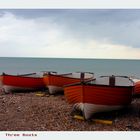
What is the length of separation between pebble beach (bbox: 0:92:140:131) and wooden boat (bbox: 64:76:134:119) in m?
0.20

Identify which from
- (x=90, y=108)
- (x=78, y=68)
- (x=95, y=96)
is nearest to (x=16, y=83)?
(x=90, y=108)

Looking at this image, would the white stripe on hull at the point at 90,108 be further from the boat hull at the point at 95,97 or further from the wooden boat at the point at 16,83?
the wooden boat at the point at 16,83

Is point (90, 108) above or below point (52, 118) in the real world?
above

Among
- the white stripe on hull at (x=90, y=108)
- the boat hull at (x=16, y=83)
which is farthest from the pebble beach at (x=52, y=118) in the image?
the boat hull at (x=16, y=83)

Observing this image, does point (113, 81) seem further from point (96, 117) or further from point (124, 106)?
point (96, 117)

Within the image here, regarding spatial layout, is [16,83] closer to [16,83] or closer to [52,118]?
[16,83]

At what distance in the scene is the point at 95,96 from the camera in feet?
22.0

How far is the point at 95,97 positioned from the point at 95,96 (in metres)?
0.02

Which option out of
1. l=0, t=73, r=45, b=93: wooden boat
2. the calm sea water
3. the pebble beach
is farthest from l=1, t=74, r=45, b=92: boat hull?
the calm sea water

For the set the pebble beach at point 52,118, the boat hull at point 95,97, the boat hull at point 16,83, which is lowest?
the pebble beach at point 52,118

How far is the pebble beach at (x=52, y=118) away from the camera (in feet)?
20.4

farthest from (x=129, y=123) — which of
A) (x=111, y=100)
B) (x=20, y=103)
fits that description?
(x=20, y=103)
